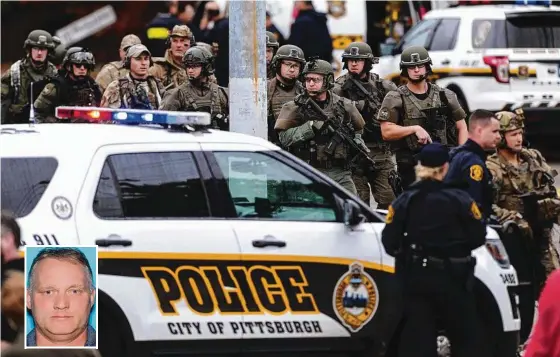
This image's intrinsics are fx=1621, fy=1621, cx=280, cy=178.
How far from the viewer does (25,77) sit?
50.1 feet

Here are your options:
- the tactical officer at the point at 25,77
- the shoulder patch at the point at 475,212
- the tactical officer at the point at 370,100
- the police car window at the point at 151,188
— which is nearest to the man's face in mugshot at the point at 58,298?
the police car window at the point at 151,188

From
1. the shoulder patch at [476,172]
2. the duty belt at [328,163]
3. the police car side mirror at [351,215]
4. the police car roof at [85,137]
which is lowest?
the duty belt at [328,163]

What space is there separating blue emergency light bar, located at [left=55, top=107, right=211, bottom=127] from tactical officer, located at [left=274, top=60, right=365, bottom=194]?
2.52 meters

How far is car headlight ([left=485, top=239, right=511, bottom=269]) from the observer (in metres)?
9.22

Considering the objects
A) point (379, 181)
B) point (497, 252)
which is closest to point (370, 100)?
point (379, 181)

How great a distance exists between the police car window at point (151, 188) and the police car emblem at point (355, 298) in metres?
0.85

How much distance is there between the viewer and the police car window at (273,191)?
8.86 meters

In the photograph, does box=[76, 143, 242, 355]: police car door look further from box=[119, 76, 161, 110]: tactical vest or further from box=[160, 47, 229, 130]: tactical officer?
box=[119, 76, 161, 110]: tactical vest

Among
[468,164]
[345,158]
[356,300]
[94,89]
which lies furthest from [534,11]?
[356,300]

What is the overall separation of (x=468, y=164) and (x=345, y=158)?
1975 millimetres

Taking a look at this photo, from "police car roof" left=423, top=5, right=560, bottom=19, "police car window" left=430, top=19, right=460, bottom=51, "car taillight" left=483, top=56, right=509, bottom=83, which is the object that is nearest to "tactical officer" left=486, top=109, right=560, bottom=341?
"car taillight" left=483, top=56, right=509, bottom=83

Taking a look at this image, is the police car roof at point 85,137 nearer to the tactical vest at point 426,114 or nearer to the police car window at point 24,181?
the police car window at point 24,181

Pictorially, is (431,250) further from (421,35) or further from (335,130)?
(421,35)

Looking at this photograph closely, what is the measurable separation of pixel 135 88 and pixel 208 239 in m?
4.96
